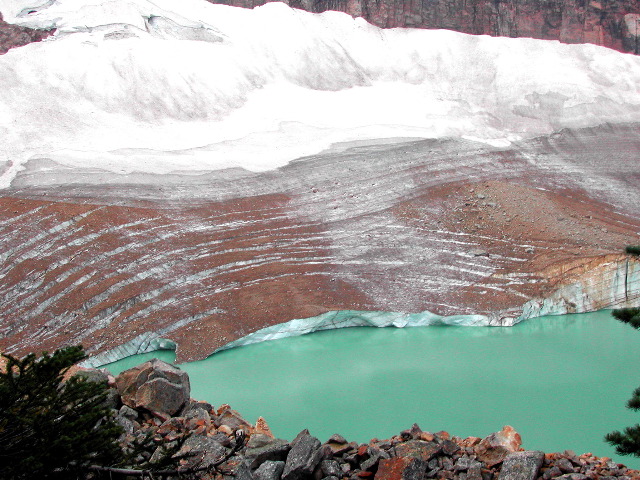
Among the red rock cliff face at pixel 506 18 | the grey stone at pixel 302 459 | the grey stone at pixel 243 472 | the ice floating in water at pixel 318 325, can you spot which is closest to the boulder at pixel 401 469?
the grey stone at pixel 302 459

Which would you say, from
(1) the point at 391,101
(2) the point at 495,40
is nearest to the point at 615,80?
(2) the point at 495,40

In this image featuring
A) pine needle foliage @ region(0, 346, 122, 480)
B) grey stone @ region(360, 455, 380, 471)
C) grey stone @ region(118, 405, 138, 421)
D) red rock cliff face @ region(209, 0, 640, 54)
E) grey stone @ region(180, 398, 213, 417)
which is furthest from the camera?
red rock cliff face @ region(209, 0, 640, 54)

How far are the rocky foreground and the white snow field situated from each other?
27970 mm

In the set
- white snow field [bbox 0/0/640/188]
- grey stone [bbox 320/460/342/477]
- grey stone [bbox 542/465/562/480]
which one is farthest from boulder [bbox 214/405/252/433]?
white snow field [bbox 0/0/640/188]

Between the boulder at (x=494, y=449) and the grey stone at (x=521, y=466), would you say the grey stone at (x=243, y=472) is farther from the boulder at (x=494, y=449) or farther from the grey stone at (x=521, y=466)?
the grey stone at (x=521, y=466)

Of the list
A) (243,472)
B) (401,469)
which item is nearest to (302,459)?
(243,472)

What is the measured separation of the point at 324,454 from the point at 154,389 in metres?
3.69

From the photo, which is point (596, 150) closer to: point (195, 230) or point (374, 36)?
point (374, 36)

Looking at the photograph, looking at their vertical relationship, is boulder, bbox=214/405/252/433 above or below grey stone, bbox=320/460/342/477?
below

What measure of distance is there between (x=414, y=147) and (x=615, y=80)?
21.8 m

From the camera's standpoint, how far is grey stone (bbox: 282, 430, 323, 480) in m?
11.6

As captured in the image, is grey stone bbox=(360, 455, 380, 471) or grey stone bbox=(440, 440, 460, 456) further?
grey stone bbox=(440, 440, 460, 456)

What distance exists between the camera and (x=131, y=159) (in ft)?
137

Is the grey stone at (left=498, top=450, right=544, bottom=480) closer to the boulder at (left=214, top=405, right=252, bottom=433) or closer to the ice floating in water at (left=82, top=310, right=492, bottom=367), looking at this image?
the boulder at (left=214, top=405, right=252, bottom=433)
